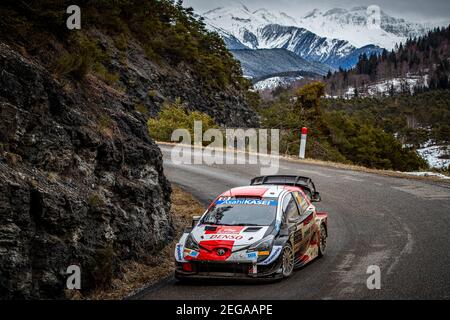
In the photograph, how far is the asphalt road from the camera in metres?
7.68

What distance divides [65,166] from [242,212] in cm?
302

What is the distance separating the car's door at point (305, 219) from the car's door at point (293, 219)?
0.08 m

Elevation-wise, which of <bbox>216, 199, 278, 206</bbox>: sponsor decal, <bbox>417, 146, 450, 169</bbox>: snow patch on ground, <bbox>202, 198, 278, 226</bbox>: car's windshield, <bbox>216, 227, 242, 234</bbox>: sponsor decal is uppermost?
<bbox>216, 199, 278, 206</bbox>: sponsor decal

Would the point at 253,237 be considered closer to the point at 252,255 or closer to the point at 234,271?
the point at 252,255

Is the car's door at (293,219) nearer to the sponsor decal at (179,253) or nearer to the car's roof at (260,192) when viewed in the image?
the car's roof at (260,192)

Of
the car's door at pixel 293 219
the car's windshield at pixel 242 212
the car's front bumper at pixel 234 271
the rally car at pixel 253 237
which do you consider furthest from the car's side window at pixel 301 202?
the car's front bumper at pixel 234 271

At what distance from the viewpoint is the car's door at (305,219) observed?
940 centimetres

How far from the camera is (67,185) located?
27.2 feet

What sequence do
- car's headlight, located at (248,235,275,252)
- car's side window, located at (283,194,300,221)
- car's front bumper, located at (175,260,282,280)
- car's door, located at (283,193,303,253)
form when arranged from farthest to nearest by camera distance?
1. car's side window, located at (283,194,300,221)
2. car's door, located at (283,193,303,253)
3. car's headlight, located at (248,235,275,252)
4. car's front bumper, located at (175,260,282,280)

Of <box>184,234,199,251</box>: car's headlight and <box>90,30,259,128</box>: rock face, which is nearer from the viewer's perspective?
<box>184,234,199,251</box>: car's headlight

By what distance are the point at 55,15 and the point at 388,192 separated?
1072 cm

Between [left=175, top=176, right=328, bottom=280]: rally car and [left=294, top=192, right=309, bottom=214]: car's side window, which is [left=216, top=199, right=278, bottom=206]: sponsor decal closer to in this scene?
[left=175, top=176, right=328, bottom=280]: rally car

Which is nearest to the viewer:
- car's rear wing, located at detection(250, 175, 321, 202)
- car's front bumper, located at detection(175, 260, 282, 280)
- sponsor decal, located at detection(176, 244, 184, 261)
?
car's front bumper, located at detection(175, 260, 282, 280)

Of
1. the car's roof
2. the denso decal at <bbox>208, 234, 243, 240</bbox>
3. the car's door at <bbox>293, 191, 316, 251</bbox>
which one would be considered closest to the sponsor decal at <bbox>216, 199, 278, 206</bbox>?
the car's roof
